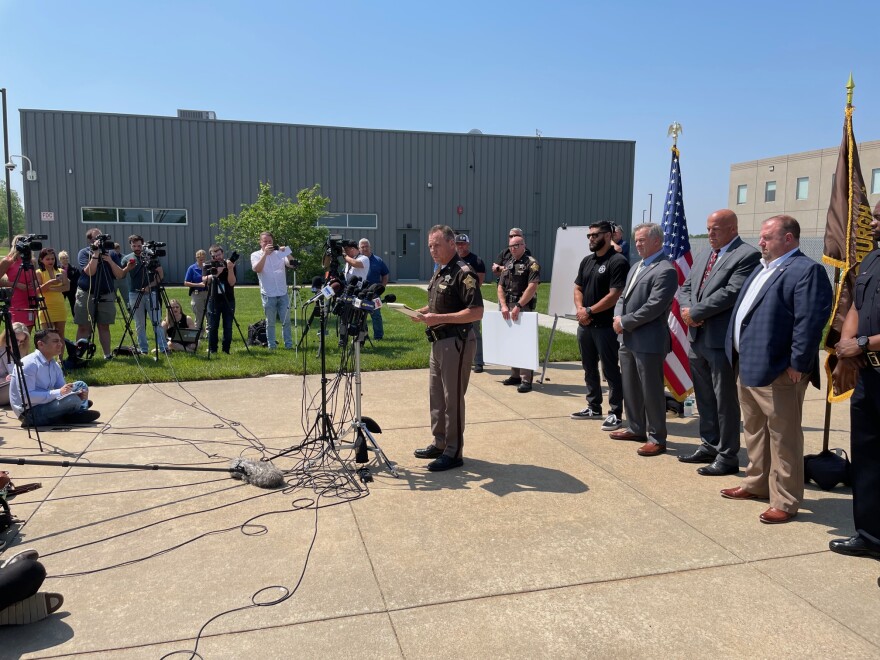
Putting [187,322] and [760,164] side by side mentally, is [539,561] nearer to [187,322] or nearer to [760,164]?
[187,322]

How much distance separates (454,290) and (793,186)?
1641 inches

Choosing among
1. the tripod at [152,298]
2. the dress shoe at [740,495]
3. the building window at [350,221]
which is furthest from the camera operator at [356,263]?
the building window at [350,221]

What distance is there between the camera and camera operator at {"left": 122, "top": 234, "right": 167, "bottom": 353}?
9500mm

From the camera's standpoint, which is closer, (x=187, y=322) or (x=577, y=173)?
(x=187, y=322)

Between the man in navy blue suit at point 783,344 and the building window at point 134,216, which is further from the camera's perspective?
the building window at point 134,216

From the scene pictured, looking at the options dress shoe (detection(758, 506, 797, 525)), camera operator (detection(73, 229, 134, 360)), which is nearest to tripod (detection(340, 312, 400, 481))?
dress shoe (detection(758, 506, 797, 525))

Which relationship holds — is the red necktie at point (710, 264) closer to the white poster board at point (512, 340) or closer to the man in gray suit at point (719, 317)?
the man in gray suit at point (719, 317)

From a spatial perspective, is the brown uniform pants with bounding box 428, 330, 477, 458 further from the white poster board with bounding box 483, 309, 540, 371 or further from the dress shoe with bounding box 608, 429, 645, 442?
the white poster board with bounding box 483, 309, 540, 371

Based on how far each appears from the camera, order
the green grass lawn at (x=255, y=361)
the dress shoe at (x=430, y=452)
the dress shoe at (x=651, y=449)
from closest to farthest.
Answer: the dress shoe at (x=430, y=452) < the dress shoe at (x=651, y=449) < the green grass lawn at (x=255, y=361)

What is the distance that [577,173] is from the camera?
29641mm

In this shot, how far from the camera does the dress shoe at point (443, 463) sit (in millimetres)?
5055

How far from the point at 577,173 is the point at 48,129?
71.3 feet

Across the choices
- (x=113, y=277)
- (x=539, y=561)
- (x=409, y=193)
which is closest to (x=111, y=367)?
(x=113, y=277)

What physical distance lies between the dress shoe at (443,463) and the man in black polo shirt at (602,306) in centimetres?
188
